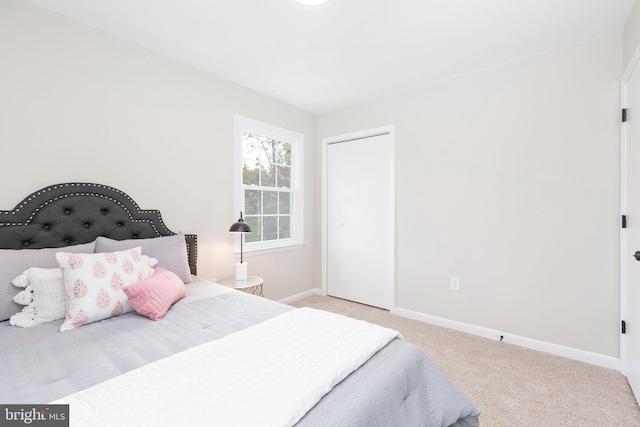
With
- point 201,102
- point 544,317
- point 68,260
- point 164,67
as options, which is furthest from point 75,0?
point 544,317

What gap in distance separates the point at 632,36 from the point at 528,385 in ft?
7.65

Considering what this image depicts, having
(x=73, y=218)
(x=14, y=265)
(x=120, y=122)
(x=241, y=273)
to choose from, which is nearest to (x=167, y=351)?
(x=14, y=265)

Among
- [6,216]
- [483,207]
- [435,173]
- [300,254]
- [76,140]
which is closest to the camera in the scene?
[6,216]

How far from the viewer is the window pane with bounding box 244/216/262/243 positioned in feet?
10.5

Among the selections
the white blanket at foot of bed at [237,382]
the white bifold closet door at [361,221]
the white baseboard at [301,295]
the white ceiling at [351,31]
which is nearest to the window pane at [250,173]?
the white ceiling at [351,31]

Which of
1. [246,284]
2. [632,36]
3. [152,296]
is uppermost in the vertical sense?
[632,36]

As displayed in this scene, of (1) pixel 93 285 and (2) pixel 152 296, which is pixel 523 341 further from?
(1) pixel 93 285

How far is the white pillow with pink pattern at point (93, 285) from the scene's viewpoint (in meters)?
1.46

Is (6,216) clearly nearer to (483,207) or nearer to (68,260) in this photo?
(68,260)

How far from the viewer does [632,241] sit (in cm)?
191

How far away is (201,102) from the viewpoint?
2.72 m

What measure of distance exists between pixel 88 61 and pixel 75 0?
0.37 meters

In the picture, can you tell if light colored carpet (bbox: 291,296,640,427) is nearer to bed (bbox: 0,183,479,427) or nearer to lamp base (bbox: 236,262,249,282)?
bed (bbox: 0,183,479,427)

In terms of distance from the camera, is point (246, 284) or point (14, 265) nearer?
point (14, 265)
